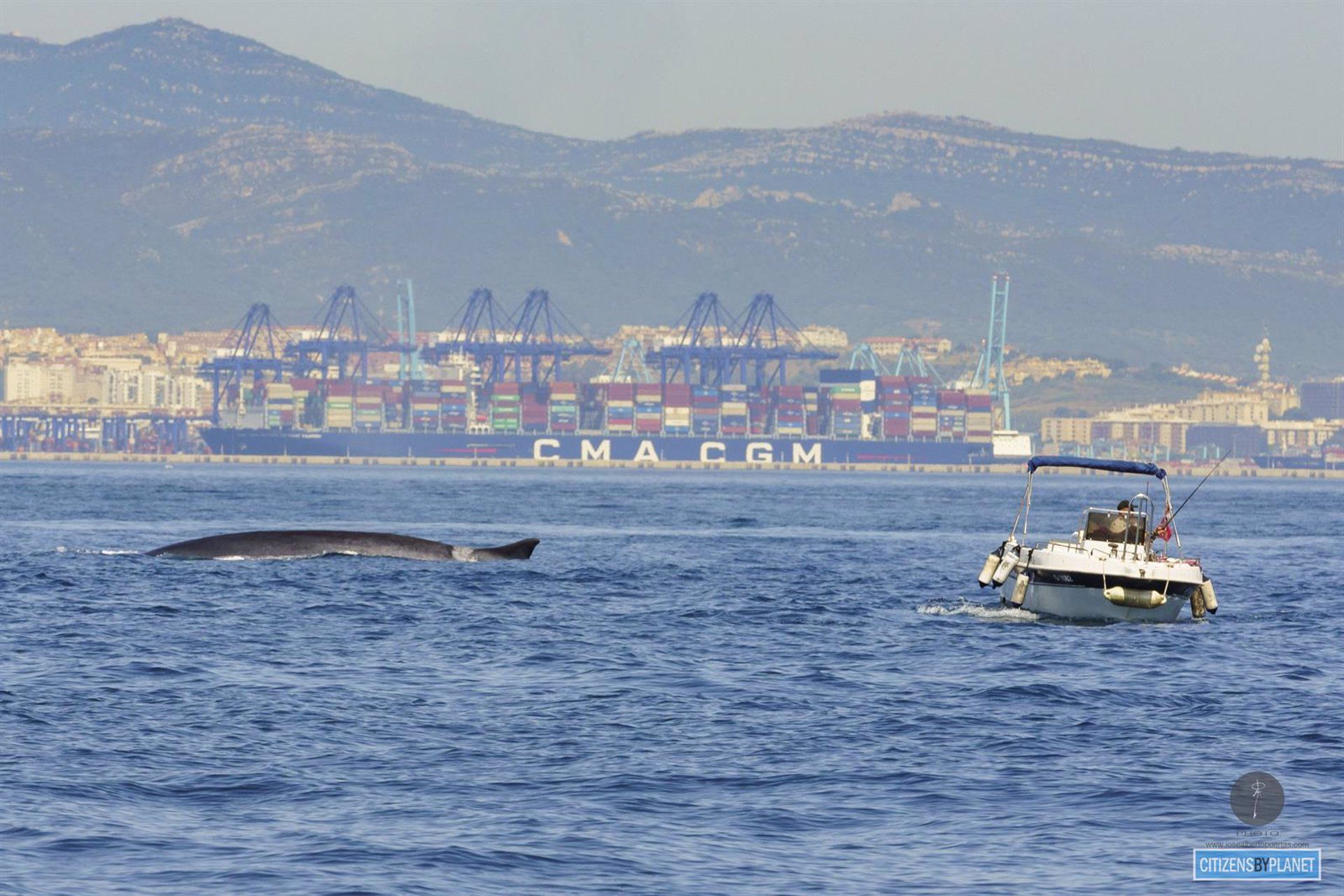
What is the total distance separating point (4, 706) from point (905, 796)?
42.1 feet

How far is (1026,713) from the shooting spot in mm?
29078

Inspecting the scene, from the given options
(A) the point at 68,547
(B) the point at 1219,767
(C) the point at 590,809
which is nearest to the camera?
(C) the point at 590,809

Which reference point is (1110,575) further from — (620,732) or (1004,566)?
(620,732)

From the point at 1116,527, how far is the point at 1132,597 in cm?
161

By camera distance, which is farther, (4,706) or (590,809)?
(4,706)

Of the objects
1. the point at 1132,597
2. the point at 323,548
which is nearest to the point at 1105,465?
the point at 1132,597

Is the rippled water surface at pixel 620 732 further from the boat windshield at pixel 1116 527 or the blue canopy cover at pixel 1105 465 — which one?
the blue canopy cover at pixel 1105 465

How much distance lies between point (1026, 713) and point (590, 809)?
905 centimetres

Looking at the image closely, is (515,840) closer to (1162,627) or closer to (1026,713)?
(1026,713)

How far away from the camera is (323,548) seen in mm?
55250

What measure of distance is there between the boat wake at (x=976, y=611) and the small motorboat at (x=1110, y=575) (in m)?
0.25

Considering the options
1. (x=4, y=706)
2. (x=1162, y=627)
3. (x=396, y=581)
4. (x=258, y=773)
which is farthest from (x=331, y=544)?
(x=258, y=773)

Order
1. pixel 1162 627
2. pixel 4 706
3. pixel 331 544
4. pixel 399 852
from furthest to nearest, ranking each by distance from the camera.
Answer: pixel 331 544 → pixel 1162 627 → pixel 4 706 → pixel 399 852

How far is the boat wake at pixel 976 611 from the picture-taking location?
4278cm
